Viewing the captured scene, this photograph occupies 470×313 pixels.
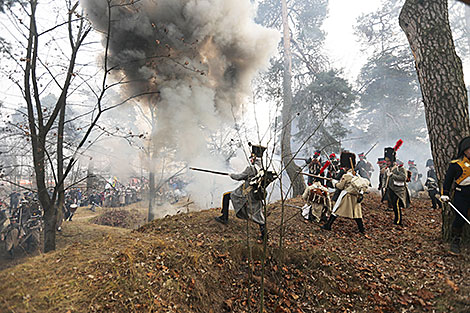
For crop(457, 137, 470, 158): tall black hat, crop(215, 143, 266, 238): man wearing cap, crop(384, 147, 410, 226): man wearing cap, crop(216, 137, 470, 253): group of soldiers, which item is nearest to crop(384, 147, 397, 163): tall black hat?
crop(216, 137, 470, 253): group of soldiers

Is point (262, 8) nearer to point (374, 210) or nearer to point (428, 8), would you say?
point (428, 8)

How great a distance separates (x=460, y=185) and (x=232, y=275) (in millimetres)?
4553

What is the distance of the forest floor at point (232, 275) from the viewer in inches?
114

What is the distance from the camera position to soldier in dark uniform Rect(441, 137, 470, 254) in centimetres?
430

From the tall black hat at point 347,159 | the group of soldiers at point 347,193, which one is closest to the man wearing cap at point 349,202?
the group of soldiers at point 347,193

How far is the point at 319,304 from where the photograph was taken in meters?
3.71

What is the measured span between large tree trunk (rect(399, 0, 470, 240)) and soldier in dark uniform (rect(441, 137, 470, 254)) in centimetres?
35

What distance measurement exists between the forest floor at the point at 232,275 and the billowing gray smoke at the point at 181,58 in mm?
3952

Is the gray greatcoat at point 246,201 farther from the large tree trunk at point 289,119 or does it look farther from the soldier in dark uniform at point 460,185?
the large tree trunk at point 289,119

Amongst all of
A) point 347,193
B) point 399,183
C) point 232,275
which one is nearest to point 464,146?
point 347,193

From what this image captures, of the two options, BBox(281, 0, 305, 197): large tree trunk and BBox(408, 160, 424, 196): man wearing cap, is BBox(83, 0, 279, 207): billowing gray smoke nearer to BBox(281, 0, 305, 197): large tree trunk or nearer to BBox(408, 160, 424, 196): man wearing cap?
BBox(281, 0, 305, 197): large tree trunk

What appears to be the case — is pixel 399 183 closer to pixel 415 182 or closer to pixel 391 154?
pixel 391 154

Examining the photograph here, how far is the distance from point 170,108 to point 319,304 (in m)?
6.79

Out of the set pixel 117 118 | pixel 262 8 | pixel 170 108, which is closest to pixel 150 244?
pixel 170 108
